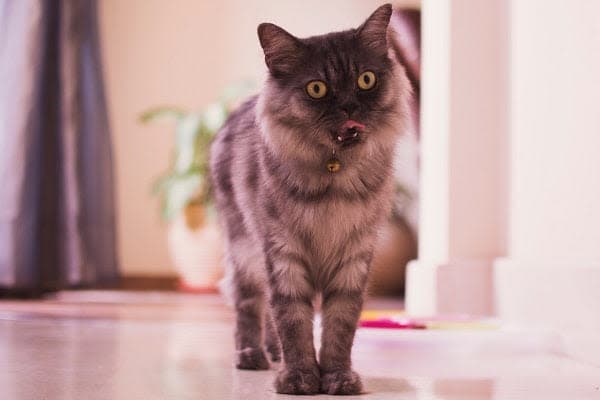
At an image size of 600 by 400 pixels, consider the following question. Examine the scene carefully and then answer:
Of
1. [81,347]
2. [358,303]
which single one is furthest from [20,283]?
[358,303]

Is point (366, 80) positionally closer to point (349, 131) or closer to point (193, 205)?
point (349, 131)

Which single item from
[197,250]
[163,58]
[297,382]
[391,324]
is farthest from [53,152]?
[297,382]

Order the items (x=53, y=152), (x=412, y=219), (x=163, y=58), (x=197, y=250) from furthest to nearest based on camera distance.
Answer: (x=163, y=58) < (x=412, y=219) < (x=197, y=250) < (x=53, y=152)

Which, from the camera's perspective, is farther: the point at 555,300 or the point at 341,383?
the point at 555,300

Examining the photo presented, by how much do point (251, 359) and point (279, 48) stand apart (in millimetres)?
629

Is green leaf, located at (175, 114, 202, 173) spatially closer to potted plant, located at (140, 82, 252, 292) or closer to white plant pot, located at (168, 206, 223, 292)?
potted plant, located at (140, 82, 252, 292)

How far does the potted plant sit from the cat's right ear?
3.32 metres

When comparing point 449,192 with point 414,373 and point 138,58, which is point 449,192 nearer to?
point 414,373

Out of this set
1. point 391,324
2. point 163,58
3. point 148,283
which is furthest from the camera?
point 163,58

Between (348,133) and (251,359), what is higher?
(348,133)

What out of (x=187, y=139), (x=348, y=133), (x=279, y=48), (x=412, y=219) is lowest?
(x=412, y=219)

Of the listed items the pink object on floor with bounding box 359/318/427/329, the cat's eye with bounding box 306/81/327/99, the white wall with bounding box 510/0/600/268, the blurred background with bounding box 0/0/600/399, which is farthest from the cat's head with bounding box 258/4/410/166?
the pink object on floor with bounding box 359/318/427/329

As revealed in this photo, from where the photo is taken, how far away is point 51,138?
4.30 m

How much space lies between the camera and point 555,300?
2.07 meters
